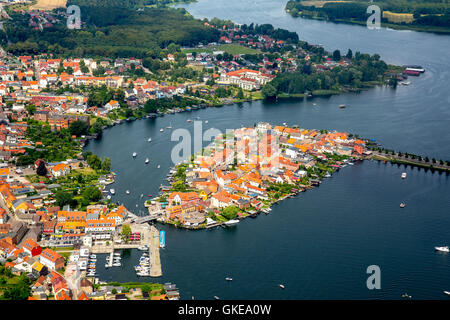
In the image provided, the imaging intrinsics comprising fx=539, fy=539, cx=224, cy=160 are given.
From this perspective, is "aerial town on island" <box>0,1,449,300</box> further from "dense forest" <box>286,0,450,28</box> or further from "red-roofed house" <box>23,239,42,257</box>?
"dense forest" <box>286,0,450,28</box>

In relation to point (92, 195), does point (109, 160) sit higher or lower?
higher

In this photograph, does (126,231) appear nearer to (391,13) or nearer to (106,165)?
(106,165)

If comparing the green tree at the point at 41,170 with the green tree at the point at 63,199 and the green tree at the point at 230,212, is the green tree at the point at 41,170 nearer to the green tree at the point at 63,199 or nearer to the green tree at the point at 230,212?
the green tree at the point at 63,199

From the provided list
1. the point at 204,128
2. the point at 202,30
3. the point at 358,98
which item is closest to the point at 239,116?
the point at 204,128

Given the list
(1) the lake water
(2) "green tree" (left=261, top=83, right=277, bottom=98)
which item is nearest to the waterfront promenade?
(1) the lake water

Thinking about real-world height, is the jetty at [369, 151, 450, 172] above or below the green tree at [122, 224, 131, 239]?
above

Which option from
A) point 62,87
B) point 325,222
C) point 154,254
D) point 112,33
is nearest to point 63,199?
point 154,254

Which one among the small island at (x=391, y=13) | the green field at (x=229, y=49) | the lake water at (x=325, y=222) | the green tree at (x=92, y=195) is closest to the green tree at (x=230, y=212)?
the lake water at (x=325, y=222)
